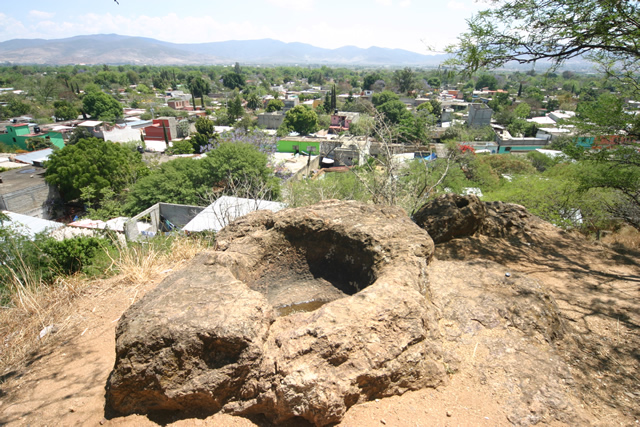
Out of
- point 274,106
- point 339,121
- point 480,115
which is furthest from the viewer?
point 274,106

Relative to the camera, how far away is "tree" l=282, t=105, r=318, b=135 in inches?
1772

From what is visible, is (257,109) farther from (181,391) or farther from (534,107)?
(181,391)

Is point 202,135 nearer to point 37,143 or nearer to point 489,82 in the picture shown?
point 37,143

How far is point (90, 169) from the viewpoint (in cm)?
1878

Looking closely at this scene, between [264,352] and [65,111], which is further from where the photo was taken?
[65,111]

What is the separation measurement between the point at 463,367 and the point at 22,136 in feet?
153

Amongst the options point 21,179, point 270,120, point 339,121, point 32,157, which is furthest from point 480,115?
point 32,157

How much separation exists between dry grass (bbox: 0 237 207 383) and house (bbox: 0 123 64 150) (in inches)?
1522

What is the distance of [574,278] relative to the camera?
187 inches

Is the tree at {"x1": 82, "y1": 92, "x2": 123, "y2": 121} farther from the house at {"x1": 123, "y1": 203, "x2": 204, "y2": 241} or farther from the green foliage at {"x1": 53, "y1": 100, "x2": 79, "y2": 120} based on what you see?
the house at {"x1": 123, "y1": 203, "x2": 204, "y2": 241}

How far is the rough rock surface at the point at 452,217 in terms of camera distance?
5.53 meters

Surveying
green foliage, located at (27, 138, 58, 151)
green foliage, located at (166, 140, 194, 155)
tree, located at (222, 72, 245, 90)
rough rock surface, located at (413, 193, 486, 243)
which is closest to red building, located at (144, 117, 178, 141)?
green foliage, located at (166, 140, 194, 155)

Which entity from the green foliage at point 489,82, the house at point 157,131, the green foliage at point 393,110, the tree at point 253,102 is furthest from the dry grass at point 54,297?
the green foliage at point 489,82

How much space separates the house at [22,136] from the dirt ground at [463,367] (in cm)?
4009
